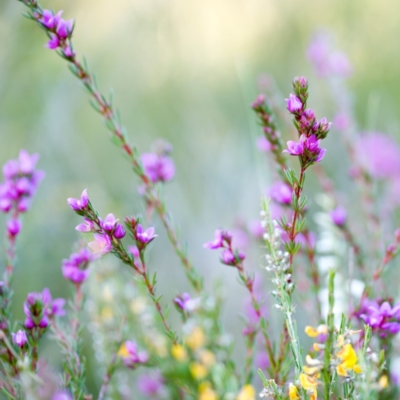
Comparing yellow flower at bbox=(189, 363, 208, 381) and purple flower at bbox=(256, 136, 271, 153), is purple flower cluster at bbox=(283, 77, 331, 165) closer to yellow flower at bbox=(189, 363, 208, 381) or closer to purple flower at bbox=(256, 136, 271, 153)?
yellow flower at bbox=(189, 363, 208, 381)

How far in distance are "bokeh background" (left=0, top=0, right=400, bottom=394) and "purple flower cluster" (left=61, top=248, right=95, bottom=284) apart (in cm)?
39

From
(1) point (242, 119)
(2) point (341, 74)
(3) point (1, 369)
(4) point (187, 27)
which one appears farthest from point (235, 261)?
(1) point (242, 119)

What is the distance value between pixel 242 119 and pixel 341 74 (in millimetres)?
1164

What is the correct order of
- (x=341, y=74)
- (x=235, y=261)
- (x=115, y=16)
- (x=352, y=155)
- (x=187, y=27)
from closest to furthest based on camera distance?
(x=235, y=261)
(x=352, y=155)
(x=341, y=74)
(x=187, y=27)
(x=115, y=16)

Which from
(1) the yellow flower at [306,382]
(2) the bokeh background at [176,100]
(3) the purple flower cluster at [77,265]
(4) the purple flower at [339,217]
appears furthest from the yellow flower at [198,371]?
(2) the bokeh background at [176,100]

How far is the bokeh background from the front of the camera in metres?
1.46

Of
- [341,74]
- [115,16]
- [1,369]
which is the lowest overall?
[1,369]

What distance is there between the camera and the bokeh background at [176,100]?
1.46 metres

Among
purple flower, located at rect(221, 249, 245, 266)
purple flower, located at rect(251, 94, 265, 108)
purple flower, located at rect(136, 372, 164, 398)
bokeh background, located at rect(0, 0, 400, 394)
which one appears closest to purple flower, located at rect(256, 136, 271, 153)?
bokeh background, located at rect(0, 0, 400, 394)

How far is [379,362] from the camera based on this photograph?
0.42m

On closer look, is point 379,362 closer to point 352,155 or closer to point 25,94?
point 352,155

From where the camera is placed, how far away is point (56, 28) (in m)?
0.56

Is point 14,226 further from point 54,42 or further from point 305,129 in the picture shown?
point 305,129

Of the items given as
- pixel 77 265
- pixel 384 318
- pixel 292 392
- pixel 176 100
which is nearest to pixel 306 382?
pixel 292 392
